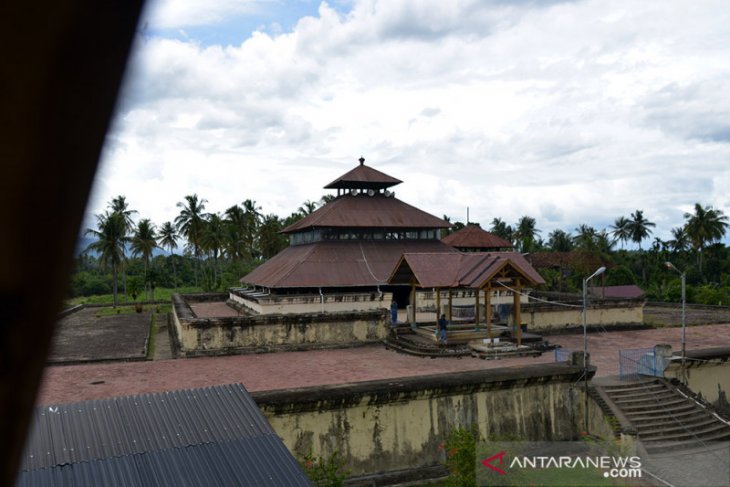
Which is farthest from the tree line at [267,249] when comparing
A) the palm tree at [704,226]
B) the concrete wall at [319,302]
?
the concrete wall at [319,302]

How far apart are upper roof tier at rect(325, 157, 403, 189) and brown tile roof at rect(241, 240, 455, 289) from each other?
4703 mm

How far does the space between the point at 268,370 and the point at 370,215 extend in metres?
17.2

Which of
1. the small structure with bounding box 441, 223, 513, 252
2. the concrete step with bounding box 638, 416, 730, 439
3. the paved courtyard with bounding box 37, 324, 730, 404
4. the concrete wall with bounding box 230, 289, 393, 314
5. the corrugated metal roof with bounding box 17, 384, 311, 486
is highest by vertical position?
the small structure with bounding box 441, 223, 513, 252

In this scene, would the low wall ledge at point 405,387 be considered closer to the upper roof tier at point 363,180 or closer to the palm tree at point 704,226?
the upper roof tier at point 363,180

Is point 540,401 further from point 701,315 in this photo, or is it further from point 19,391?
point 701,315

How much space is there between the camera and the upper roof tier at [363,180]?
35.2 meters

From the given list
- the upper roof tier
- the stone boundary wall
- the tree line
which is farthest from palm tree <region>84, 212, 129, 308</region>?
the stone boundary wall

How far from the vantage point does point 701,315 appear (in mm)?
31781

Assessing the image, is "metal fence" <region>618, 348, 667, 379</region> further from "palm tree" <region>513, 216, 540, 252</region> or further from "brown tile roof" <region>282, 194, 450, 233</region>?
"palm tree" <region>513, 216, 540, 252</region>

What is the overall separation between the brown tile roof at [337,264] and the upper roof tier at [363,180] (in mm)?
4703

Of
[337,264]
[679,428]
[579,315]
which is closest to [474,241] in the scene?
[337,264]

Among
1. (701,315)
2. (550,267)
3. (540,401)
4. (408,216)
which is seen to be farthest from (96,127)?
(550,267)

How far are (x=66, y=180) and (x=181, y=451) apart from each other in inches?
284

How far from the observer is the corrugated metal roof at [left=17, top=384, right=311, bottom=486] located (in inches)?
269
